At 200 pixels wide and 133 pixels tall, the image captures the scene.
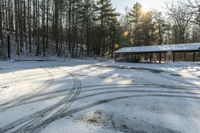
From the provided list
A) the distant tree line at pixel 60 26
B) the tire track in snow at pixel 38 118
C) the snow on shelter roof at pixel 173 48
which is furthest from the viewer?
the distant tree line at pixel 60 26

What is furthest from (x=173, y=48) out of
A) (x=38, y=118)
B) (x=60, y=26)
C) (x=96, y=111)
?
(x=38, y=118)

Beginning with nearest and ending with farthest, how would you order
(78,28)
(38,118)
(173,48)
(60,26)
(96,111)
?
(38,118)
(96,111)
(173,48)
(60,26)
(78,28)

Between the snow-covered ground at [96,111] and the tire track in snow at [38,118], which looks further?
the snow-covered ground at [96,111]

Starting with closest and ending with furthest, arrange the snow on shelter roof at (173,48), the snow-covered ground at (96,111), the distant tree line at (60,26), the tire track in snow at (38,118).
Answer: the tire track in snow at (38,118) → the snow-covered ground at (96,111) → the snow on shelter roof at (173,48) → the distant tree line at (60,26)

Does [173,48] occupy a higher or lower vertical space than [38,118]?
higher

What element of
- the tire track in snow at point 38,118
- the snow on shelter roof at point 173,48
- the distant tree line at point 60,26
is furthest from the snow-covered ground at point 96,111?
the distant tree line at point 60,26

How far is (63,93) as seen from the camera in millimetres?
11344

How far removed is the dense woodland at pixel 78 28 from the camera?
4934 centimetres

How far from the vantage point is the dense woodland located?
49.3m

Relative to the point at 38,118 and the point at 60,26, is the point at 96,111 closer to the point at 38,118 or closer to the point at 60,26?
the point at 38,118

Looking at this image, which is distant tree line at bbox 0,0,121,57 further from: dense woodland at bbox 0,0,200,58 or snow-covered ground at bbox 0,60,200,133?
snow-covered ground at bbox 0,60,200,133

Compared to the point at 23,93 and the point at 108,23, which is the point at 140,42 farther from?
the point at 23,93

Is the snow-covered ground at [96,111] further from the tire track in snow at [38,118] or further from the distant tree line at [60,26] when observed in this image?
the distant tree line at [60,26]

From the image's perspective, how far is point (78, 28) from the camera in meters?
62.9
